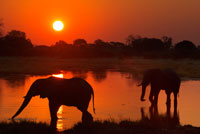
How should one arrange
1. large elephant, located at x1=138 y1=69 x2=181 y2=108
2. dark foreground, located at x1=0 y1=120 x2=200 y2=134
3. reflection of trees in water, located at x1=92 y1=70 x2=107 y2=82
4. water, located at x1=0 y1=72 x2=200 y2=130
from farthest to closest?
1. reflection of trees in water, located at x1=92 y1=70 x2=107 y2=82
2. large elephant, located at x1=138 y1=69 x2=181 y2=108
3. water, located at x1=0 y1=72 x2=200 y2=130
4. dark foreground, located at x1=0 y1=120 x2=200 y2=134

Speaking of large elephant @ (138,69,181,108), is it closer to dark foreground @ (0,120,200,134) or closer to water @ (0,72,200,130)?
water @ (0,72,200,130)

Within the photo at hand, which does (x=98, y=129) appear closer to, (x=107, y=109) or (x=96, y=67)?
(x=107, y=109)

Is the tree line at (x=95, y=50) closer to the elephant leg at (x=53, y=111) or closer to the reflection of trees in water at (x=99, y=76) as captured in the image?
the reflection of trees in water at (x=99, y=76)

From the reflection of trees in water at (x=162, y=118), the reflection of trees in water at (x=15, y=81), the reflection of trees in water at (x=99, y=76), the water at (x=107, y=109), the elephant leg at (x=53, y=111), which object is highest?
the elephant leg at (x=53, y=111)

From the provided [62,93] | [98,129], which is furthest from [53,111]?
[98,129]

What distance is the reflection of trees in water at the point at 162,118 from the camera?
9.29 m

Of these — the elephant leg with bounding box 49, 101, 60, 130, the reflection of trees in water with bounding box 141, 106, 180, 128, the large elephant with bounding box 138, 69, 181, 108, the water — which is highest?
the large elephant with bounding box 138, 69, 181, 108

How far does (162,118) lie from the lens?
10.2 metres

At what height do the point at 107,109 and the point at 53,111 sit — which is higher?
the point at 53,111

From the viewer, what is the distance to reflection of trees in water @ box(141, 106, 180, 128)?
9.29 metres

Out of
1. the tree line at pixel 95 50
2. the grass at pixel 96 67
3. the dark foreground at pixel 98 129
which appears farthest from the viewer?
the tree line at pixel 95 50

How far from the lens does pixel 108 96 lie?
14.8 m

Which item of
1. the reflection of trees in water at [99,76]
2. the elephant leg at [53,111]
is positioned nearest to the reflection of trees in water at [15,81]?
the reflection of trees in water at [99,76]

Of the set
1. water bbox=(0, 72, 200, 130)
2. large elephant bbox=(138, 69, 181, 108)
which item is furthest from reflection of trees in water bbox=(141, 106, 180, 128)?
large elephant bbox=(138, 69, 181, 108)
